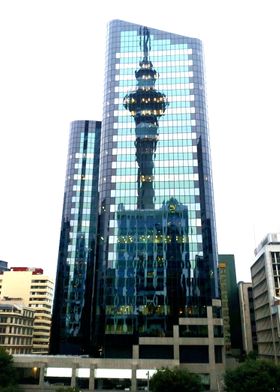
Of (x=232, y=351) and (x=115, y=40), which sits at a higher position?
(x=115, y=40)

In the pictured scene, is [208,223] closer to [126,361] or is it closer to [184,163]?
[184,163]

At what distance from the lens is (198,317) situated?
9769 centimetres

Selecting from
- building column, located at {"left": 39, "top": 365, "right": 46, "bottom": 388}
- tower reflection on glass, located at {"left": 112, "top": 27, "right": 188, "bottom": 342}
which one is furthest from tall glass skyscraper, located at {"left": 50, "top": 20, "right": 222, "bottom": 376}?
building column, located at {"left": 39, "top": 365, "right": 46, "bottom": 388}

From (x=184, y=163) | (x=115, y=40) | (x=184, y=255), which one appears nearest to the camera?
(x=184, y=255)

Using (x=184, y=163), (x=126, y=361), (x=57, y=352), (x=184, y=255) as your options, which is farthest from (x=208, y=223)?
(x=57, y=352)

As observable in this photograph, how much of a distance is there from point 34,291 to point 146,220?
345ft

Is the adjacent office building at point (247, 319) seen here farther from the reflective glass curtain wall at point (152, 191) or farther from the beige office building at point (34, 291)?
the beige office building at point (34, 291)

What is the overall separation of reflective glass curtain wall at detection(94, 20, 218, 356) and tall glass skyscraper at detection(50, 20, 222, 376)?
28 cm

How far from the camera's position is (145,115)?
12381 cm

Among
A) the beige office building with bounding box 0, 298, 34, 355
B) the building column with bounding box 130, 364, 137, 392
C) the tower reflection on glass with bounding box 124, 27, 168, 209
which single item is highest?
the tower reflection on glass with bounding box 124, 27, 168, 209

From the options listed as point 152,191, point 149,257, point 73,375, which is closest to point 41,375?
point 73,375

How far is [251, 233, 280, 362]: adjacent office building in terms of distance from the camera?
107938mm

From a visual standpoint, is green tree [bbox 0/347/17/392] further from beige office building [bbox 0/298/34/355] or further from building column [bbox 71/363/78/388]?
beige office building [bbox 0/298/34/355]

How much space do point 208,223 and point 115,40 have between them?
74.4 m
